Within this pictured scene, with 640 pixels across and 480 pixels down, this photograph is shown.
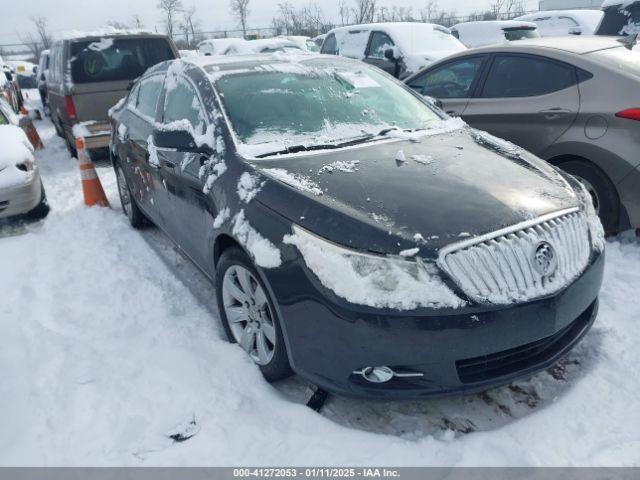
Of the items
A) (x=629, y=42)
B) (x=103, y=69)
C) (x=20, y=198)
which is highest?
Result: (x=629, y=42)

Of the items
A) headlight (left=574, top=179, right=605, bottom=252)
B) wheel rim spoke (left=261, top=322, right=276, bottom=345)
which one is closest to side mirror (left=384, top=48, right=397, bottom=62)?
headlight (left=574, top=179, right=605, bottom=252)

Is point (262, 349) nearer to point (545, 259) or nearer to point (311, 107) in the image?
point (545, 259)

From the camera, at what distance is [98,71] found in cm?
778

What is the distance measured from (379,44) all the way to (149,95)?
690 centimetres

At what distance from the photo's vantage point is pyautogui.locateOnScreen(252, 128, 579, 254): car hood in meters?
2.24

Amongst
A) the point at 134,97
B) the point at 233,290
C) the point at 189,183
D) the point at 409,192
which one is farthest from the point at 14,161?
the point at 409,192

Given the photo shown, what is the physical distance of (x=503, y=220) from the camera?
89.8 inches

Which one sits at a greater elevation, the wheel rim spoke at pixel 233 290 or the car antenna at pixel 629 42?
the car antenna at pixel 629 42

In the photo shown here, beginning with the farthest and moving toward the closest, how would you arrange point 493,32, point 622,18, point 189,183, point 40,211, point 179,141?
point 493,32 → point 622,18 → point 40,211 → point 189,183 → point 179,141

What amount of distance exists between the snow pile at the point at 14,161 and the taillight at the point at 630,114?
18.2 ft

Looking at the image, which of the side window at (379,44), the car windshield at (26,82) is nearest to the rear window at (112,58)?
the side window at (379,44)

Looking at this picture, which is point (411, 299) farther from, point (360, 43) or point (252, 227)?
point (360, 43)

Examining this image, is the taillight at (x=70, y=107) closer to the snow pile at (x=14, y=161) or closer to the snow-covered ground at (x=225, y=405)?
the snow pile at (x=14, y=161)

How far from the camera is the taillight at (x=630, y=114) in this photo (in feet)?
12.4
